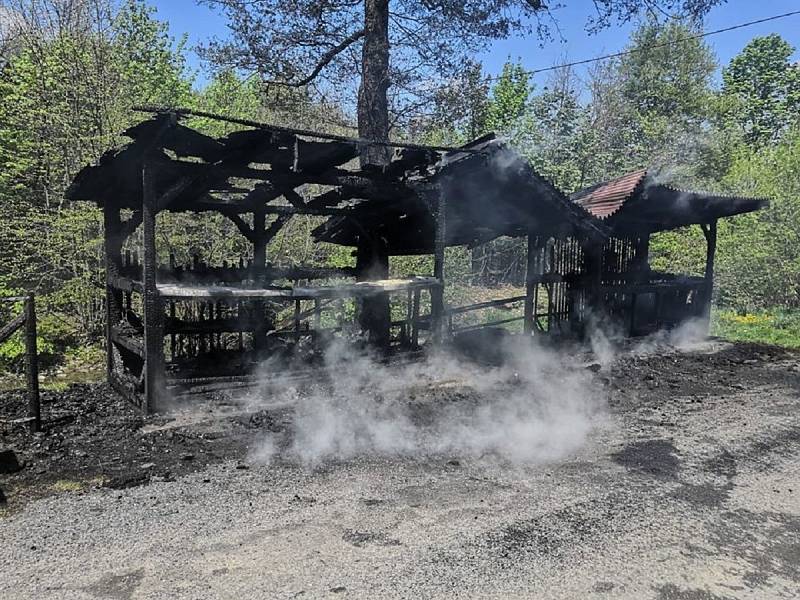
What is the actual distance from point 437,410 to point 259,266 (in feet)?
13.1

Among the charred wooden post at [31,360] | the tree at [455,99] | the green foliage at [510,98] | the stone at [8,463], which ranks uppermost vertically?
the green foliage at [510,98]

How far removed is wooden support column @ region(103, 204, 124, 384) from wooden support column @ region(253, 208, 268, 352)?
1.93 meters

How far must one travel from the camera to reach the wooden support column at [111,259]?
7.80 m

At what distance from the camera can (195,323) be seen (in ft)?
25.7

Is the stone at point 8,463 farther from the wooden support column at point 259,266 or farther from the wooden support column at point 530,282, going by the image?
the wooden support column at point 530,282

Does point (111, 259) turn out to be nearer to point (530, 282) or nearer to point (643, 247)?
point (530, 282)

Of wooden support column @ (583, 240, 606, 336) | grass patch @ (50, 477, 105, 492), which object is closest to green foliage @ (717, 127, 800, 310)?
wooden support column @ (583, 240, 606, 336)

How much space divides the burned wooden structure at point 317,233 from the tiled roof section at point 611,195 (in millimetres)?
50

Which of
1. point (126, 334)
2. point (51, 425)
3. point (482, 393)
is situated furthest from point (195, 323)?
point (482, 393)

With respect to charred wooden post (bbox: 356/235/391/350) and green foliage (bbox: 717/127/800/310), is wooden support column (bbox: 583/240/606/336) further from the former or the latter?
green foliage (bbox: 717/127/800/310)

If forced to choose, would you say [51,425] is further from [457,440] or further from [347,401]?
→ [457,440]

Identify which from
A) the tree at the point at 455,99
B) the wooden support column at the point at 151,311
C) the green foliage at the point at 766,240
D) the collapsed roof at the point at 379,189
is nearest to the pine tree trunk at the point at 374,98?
the collapsed roof at the point at 379,189

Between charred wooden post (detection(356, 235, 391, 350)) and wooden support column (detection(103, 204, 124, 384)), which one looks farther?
charred wooden post (detection(356, 235, 391, 350))

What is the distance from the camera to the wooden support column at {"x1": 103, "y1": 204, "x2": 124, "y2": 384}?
7.80 meters
